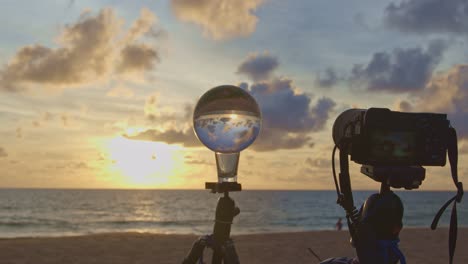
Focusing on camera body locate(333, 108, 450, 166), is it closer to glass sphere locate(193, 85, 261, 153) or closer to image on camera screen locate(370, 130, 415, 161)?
image on camera screen locate(370, 130, 415, 161)

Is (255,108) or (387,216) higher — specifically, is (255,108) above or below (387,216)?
above

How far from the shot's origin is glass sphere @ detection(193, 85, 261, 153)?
10.1 feet

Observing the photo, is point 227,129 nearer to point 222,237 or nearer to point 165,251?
point 222,237

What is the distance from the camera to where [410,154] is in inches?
87.6

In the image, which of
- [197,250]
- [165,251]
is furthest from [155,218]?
[197,250]

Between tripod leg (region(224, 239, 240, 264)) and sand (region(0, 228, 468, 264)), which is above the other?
tripod leg (region(224, 239, 240, 264))

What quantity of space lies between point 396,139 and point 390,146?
5cm

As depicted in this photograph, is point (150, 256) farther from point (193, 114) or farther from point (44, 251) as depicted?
point (193, 114)

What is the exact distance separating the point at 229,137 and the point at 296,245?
1169 centimetres

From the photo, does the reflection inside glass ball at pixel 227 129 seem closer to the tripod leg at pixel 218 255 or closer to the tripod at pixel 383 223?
the tripod leg at pixel 218 255

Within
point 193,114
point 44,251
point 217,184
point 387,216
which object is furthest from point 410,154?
point 44,251

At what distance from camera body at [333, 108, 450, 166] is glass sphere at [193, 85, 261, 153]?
0.96 meters

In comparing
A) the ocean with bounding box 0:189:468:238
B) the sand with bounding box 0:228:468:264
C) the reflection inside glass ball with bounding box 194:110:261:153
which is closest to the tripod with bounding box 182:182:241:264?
the reflection inside glass ball with bounding box 194:110:261:153

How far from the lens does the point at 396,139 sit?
221 centimetres
